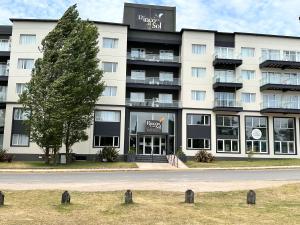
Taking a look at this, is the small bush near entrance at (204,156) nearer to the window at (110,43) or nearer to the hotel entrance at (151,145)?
the hotel entrance at (151,145)

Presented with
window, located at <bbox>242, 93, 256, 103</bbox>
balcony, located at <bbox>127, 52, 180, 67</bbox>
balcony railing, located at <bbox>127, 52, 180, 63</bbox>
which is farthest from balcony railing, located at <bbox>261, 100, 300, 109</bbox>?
balcony railing, located at <bbox>127, 52, 180, 63</bbox>

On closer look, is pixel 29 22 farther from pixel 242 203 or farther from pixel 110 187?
pixel 242 203

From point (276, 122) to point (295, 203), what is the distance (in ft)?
112

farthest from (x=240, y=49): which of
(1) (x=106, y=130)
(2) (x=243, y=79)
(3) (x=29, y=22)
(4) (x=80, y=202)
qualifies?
(4) (x=80, y=202)

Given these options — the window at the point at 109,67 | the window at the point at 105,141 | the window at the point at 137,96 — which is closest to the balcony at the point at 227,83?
the window at the point at 137,96

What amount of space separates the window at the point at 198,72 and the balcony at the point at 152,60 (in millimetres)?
2204

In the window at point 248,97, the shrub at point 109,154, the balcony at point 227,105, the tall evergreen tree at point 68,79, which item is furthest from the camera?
the window at point 248,97

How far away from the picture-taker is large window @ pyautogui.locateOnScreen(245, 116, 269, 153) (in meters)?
44.4

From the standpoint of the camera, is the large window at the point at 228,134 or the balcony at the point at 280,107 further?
the balcony at the point at 280,107

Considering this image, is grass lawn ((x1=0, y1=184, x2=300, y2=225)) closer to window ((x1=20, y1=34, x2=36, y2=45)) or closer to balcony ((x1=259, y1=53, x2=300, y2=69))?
window ((x1=20, y1=34, x2=36, y2=45))

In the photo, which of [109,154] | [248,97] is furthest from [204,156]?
[248,97]

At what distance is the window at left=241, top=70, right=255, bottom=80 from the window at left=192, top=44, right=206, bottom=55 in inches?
223

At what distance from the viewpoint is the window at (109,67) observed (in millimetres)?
44031

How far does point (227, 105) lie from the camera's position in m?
44.1
